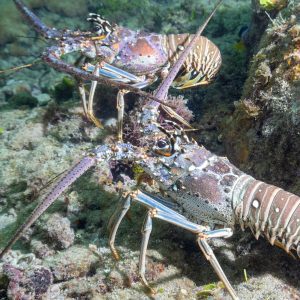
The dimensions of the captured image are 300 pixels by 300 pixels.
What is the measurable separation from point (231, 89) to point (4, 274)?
154 inches

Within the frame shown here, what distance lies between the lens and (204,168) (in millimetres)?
3160

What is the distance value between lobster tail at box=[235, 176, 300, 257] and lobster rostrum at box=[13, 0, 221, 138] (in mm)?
2522

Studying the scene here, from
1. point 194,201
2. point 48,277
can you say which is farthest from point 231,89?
point 48,277

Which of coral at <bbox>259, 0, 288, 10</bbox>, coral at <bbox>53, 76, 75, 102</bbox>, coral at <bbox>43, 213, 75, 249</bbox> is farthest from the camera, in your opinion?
coral at <bbox>53, 76, 75, 102</bbox>

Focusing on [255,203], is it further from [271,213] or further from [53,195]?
[53,195]

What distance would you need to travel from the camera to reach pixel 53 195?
2.31 m

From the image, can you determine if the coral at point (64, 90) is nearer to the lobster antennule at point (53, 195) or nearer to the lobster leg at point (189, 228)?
the lobster antennule at point (53, 195)

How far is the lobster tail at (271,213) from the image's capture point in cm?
287

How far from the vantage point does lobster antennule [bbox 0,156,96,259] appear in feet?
6.91

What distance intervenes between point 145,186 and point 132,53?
2.33 metres

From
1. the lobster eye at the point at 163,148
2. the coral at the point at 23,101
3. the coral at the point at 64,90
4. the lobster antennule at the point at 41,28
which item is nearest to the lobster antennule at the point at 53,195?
the lobster eye at the point at 163,148

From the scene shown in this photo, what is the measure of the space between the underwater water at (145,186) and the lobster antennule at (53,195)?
456 millimetres

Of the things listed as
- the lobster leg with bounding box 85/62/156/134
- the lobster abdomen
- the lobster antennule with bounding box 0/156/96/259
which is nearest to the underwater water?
the lobster abdomen

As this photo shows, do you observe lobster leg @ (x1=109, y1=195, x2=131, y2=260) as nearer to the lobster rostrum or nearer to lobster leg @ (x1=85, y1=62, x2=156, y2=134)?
lobster leg @ (x1=85, y1=62, x2=156, y2=134)
